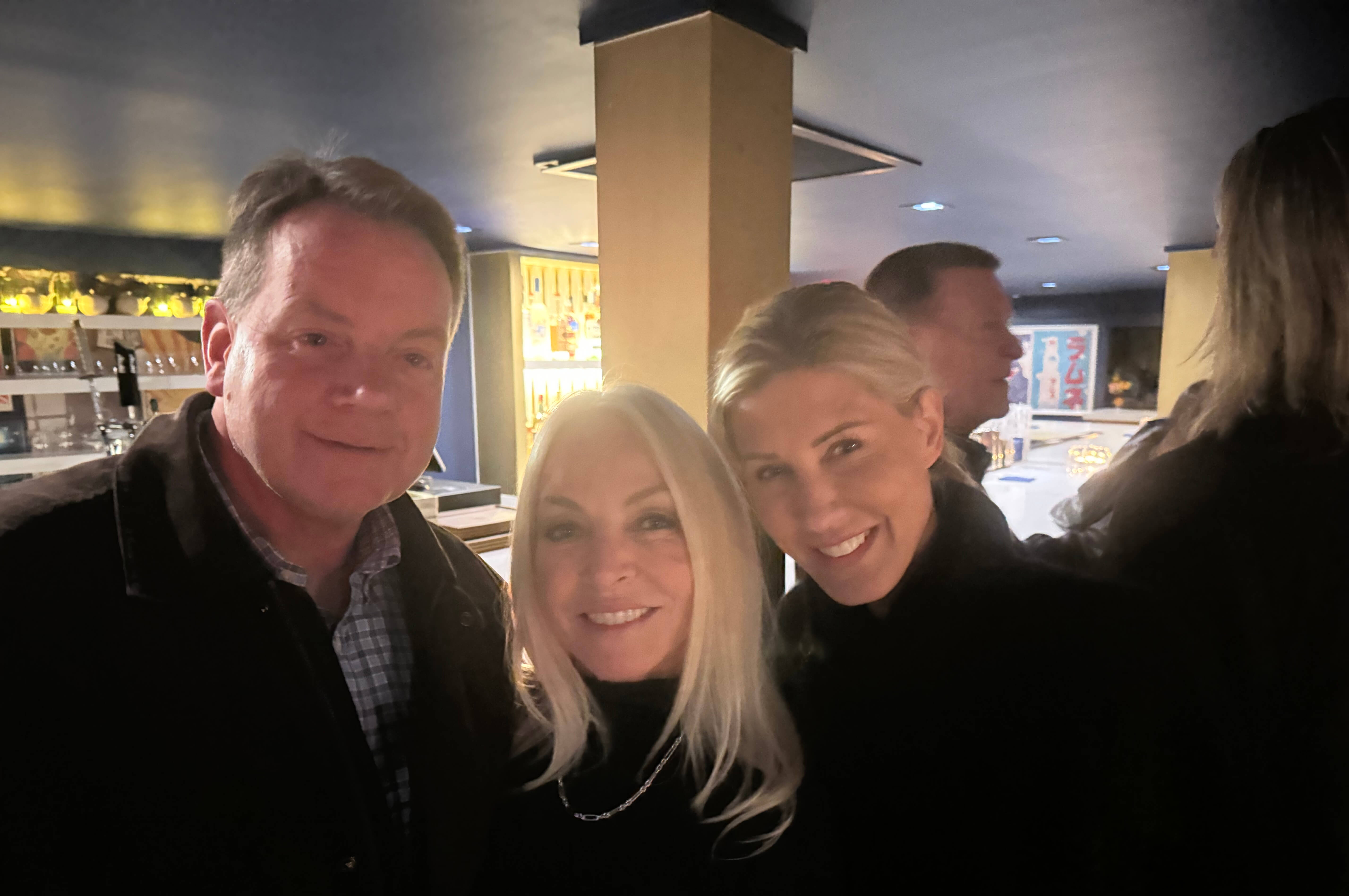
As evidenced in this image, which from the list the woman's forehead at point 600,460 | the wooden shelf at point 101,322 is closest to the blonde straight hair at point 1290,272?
the woman's forehead at point 600,460

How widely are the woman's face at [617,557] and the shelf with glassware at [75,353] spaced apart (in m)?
4.66

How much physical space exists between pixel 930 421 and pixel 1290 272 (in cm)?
66

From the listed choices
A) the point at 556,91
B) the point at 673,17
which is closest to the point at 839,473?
the point at 673,17

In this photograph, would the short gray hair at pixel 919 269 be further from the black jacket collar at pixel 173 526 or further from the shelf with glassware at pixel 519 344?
the shelf with glassware at pixel 519 344

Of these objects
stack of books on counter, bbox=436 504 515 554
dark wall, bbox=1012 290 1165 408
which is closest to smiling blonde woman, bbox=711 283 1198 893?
stack of books on counter, bbox=436 504 515 554

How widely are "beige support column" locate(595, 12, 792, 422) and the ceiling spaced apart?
21 cm

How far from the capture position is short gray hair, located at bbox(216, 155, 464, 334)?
1.00 meters

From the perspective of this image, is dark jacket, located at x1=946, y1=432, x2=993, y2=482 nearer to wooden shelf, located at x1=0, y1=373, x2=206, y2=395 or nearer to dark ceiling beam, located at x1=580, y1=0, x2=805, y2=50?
dark ceiling beam, located at x1=580, y1=0, x2=805, y2=50

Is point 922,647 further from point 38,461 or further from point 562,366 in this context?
point 562,366

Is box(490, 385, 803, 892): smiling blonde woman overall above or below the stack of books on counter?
above

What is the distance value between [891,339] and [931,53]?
137cm

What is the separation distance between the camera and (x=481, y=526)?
13.9 feet

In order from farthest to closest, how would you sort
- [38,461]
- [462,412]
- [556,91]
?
[462,412] → [38,461] → [556,91]

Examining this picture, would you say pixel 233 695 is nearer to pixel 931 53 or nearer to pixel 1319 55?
pixel 931 53
